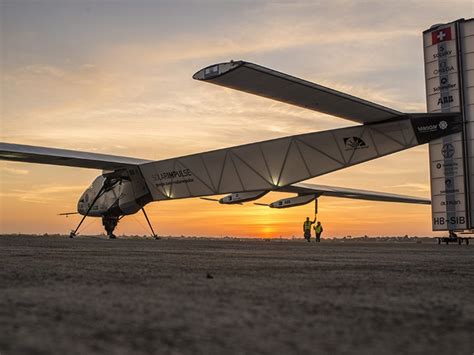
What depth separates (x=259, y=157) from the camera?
72.0 ft

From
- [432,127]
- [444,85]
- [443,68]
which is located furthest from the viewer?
[443,68]

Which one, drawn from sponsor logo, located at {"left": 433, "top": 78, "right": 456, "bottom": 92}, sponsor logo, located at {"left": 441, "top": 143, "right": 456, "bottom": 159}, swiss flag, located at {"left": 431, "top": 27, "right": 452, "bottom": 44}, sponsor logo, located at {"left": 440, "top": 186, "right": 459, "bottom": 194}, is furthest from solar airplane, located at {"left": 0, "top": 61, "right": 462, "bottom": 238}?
swiss flag, located at {"left": 431, "top": 27, "right": 452, "bottom": 44}

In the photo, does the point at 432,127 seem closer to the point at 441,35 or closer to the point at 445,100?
the point at 445,100

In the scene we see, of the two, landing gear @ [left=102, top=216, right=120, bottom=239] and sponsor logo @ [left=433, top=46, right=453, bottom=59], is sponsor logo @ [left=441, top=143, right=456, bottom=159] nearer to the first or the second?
sponsor logo @ [left=433, top=46, right=453, bottom=59]

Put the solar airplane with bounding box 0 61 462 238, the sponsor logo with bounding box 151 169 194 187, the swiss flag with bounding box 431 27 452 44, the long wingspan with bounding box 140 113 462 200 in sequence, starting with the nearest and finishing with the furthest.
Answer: the solar airplane with bounding box 0 61 462 238
the long wingspan with bounding box 140 113 462 200
the swiss flag with bounding box 431 27 452 44
the sponsor logo with bounding box 151 169 194 187

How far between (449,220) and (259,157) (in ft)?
26.5

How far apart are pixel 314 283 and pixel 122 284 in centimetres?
130

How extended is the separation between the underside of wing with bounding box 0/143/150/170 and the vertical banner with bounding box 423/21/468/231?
15.0 m

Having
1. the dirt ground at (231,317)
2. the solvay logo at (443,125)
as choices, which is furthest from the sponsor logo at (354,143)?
the dirt ground at (231,317)

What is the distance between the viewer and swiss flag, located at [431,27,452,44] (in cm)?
2255

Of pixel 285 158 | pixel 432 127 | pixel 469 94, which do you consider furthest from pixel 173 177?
pixel 432 127

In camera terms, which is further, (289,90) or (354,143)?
(354,143)

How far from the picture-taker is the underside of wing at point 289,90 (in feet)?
36.3

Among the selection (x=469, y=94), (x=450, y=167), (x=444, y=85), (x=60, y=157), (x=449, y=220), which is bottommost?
(x=449, y=220)
